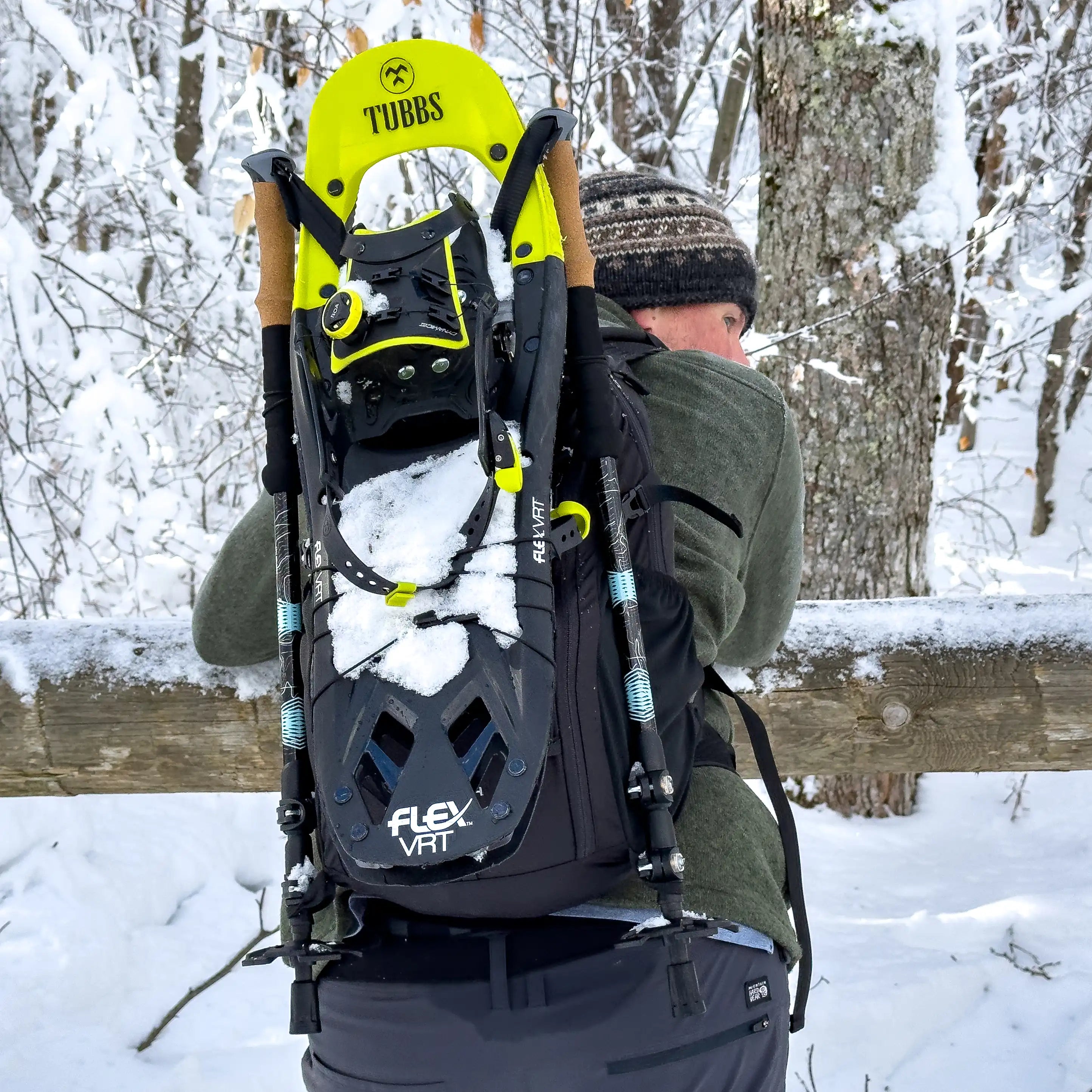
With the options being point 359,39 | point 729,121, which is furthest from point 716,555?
point 729,121

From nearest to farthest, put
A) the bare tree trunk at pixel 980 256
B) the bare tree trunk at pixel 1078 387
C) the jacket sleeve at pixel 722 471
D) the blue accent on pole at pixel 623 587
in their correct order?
the blue accent on pole at pixel 623 587 < the jacket sleeve at pixel 722 471 < the bare tree trunk at pixel 980 256 < the bare tree trunk at pixel 1078 387

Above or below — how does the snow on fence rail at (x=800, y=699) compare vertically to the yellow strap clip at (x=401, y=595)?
below

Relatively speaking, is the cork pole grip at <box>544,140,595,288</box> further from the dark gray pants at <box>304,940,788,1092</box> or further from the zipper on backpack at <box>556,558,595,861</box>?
the dark gray pants at <box>304,940,788,1092</box>

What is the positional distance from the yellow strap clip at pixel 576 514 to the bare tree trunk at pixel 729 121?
5.52m

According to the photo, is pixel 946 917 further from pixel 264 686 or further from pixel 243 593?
pixel 243 593

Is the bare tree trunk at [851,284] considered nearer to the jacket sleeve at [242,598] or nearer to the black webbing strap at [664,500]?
the black webbing strap at [664,500]

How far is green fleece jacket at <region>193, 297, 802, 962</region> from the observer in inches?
55.4

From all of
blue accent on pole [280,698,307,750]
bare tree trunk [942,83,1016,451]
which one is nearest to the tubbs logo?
blue accent on pole [280,698,307,750]

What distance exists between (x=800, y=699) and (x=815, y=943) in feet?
5.24

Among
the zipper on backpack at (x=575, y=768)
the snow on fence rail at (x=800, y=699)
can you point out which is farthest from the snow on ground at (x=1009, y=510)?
the zipper on backpack at (x=575, y=768)

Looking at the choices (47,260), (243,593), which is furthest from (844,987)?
(47,260)

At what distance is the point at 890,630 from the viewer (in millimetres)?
2205

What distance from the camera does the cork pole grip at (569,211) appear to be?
137cm

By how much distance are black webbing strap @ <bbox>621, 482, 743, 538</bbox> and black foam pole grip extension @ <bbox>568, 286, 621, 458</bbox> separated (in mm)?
67
